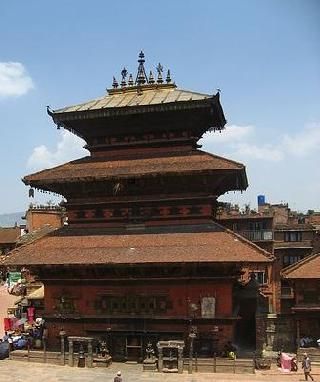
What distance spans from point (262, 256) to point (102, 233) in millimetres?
9273

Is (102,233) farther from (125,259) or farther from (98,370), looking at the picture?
(98,370)

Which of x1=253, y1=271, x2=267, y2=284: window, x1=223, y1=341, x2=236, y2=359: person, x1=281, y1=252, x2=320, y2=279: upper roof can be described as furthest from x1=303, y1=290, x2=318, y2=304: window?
x1=253, y1=271, x2=267, y2=284: window

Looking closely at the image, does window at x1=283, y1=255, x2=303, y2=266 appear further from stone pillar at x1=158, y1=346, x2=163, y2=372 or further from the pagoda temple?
stone pillar at x1=158, y1=346, x2=163, y2=372

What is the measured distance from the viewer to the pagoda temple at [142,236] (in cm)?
2677

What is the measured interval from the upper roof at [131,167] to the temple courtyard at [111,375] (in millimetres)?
9745

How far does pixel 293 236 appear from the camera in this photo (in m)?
52.1

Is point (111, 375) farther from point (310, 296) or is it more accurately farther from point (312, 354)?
point (310, 296)

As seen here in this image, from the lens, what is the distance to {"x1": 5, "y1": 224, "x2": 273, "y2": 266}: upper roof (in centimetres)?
2572

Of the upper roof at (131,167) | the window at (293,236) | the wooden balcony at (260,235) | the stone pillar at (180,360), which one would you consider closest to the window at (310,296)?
the upper roof at (131,167)

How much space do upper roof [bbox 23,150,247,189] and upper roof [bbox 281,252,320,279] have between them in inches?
235

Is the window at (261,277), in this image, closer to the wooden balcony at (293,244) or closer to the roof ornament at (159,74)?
the wooden balcony at (293,244)

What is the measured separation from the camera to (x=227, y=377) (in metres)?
24.3

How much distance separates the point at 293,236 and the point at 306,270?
2100 cm

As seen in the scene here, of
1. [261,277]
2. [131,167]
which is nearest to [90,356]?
[131,167]
